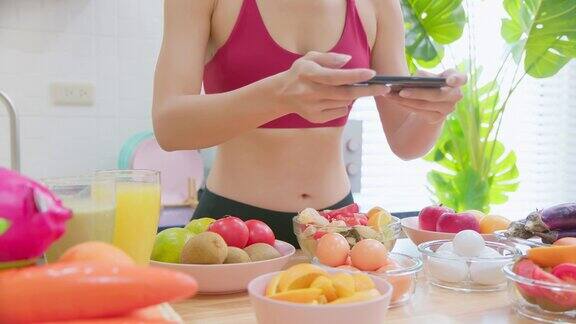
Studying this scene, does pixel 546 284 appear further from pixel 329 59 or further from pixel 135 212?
pixel 135 212

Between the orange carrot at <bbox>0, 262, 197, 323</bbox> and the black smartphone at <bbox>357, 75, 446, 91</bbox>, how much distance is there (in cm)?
49

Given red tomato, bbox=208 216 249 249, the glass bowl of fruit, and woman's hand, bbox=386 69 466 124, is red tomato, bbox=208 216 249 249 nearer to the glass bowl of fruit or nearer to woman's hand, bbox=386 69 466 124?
the glass bowl of fruit

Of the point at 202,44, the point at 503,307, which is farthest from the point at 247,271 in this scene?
the point at 202,44

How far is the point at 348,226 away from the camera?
0.92m

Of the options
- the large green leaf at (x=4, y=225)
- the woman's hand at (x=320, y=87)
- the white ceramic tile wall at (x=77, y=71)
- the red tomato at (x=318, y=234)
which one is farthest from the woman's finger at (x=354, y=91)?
the white ceramic tile wall at (x=77, y=71)

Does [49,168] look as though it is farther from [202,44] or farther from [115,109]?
[202,44]

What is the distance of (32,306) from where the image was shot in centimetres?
43

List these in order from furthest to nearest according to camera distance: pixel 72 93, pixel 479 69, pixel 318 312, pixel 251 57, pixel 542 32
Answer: pixel 479 69
pixel 542 32
pixel 72 93
pixel 251 57
pixel 318 312

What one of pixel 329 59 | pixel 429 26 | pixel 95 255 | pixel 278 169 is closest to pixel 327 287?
pixel 95 255

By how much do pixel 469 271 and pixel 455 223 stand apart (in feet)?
0.68

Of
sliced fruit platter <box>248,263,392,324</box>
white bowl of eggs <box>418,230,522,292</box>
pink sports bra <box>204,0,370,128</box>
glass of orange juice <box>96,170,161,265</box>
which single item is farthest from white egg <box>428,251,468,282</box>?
pink sports bra <box>204,0,370,128</box>

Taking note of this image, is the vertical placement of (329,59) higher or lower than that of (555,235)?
higher

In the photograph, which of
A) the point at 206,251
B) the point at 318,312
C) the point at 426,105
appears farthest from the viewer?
the point at 426,105

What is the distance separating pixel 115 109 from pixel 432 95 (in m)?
1.75
